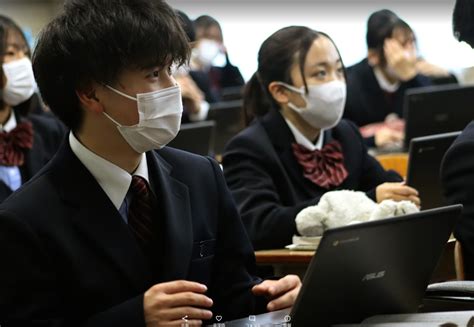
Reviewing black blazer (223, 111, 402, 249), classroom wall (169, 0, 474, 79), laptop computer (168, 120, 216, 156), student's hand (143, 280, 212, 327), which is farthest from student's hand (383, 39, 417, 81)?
student's hand (143, 280, 212, 327)

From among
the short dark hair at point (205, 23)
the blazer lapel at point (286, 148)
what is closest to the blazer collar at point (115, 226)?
the blazer lapel at point (286, 148)

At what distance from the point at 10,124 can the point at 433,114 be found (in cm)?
193

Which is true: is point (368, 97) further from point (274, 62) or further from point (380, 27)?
point (274, 62)

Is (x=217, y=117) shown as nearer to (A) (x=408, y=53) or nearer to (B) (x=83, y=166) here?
(A) (x=408, y=53)

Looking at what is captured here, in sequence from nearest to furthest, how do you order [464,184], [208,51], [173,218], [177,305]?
[177,305]
[173,218]
[464,184]
[208,51]

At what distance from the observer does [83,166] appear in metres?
2.01

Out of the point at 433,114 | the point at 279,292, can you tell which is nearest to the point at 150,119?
the point at 279,292

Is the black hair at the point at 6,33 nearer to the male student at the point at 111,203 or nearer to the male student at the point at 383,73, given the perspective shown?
the male student at the point at 111,203

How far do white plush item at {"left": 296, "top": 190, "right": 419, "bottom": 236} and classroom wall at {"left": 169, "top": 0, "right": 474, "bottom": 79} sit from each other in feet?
22.3

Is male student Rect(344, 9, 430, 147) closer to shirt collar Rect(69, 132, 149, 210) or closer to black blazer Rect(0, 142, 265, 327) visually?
black blazer Rect(0, 142, 265, 327)

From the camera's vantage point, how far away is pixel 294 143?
357 centimetres

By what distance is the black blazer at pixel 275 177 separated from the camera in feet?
10.8

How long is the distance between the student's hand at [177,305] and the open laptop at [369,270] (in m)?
0.10

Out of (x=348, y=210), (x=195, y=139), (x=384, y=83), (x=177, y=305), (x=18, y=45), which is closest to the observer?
(x=177, y=305)
